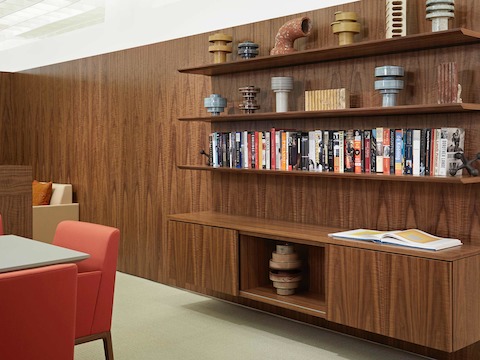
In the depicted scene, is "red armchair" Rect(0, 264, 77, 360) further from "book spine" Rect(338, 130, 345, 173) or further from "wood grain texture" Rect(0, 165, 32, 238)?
"wood grain texture" Rect(0, 165, 32, 238)

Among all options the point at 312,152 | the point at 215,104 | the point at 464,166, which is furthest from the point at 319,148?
the point at 215,104

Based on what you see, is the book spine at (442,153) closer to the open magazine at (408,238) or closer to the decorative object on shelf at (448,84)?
the decorative object on shelf at (448,84)

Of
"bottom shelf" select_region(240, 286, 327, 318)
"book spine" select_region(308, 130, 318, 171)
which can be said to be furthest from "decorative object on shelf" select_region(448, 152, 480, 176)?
"bottom shelf" select_region(240, 286, 327, 318)

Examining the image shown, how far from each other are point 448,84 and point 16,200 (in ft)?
10.9

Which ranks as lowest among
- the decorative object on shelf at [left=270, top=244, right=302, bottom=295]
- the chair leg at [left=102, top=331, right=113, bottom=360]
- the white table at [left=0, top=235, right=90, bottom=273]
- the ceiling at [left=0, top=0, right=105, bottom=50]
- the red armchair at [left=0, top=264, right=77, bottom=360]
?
the chair leg at [left=102, top=331, right=113, bottom=360]

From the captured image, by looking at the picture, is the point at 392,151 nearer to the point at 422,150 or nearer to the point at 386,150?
the point at 386,150

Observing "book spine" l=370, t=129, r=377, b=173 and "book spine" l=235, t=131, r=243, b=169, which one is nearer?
"book spine" l=370, t=129, r=377, b=173

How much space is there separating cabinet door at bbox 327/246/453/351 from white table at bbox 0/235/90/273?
1561 mm

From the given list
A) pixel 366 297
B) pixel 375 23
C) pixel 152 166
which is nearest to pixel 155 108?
pixel 152 166

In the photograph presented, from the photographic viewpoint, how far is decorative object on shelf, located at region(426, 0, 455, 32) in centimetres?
345

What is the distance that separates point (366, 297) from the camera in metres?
3.59

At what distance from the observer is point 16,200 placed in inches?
194

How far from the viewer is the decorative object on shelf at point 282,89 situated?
4383mm

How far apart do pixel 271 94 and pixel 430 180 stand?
5.20 feet
